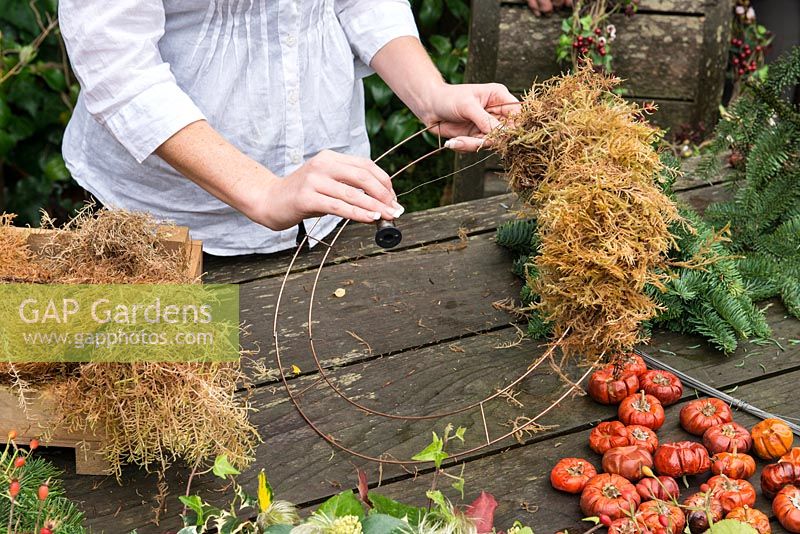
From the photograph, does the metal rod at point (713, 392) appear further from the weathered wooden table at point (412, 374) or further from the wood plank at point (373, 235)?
the wood plank at point (373, 235)


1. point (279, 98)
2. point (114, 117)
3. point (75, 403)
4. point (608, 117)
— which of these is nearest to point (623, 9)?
point (279, 98)

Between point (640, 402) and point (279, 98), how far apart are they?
96 centimetres

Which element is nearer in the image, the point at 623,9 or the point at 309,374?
the point at 309,374

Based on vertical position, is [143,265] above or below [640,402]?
above

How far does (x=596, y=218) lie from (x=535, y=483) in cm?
40

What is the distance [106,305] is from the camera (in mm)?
1246

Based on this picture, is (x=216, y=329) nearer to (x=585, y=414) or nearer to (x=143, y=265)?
(x=143, y=265)

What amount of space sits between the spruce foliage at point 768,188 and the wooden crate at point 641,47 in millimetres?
971

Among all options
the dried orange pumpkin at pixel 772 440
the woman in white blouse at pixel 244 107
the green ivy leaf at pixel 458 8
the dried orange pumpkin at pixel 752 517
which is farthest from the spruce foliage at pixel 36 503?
the green ivy leaf at pixel 458 8

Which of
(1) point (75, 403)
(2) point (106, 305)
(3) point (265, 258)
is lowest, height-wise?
(3) point (265, 258)

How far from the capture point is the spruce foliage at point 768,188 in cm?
184

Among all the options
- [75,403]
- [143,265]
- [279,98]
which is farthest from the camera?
[279,98]

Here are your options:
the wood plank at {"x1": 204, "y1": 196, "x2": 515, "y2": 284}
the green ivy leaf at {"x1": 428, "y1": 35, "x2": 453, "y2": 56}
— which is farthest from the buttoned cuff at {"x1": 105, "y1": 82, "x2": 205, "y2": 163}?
the green ivy leaf at {"x1": 428, "y1": 35, "x2": 453, "y2": 56}

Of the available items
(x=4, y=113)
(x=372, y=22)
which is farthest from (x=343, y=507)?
(x=4, y=113)
